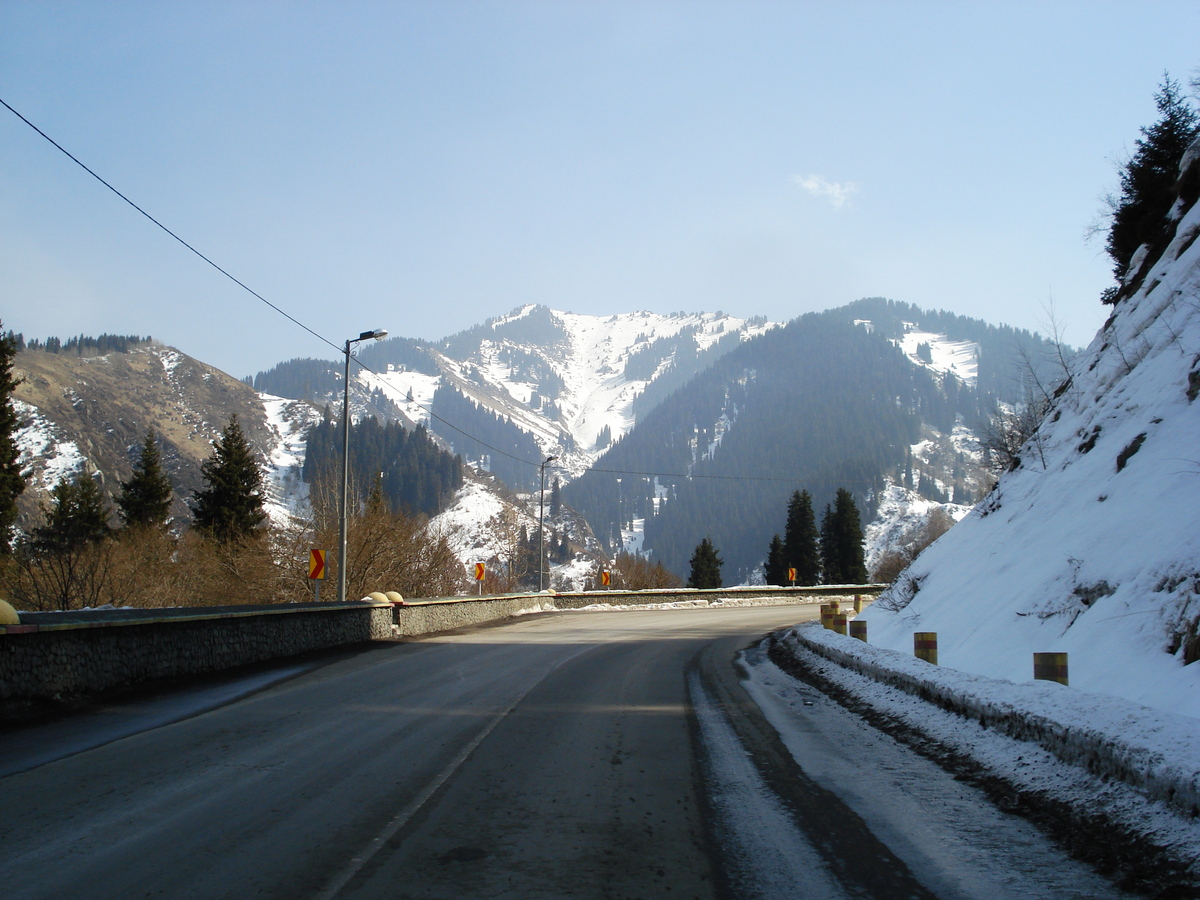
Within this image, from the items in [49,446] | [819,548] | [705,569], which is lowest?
[705,569]

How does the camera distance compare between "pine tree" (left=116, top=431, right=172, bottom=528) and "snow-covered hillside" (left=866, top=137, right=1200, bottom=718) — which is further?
"pine tree" (left=116, top=431, right=172, bottom=528)

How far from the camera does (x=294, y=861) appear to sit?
445 centimetres

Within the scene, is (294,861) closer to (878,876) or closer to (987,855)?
(878,876)

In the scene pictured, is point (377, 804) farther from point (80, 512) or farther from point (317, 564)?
point (80, 512)

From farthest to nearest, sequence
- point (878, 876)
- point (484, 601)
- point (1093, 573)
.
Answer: point (484, 601) → point (1093, 573) → point (878, 876)

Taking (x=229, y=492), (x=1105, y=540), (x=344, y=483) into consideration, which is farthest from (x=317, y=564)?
(x=229, y=492)

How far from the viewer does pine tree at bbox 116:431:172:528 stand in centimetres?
5197

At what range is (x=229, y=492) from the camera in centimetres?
5244

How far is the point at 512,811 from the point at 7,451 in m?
39.2

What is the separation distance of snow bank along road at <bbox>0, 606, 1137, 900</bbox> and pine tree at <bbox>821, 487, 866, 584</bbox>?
288ft

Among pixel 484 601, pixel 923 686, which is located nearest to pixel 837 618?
pixel 923 686

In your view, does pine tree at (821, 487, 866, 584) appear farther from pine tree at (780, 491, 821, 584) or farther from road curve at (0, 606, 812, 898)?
road curve at (0, 606, 812, 898)

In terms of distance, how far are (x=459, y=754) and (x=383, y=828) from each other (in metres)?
2.17

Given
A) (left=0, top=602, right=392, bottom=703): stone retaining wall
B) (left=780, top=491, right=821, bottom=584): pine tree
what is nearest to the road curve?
(left=0, top=602, right=392, bottom=703): stone retaining wall
